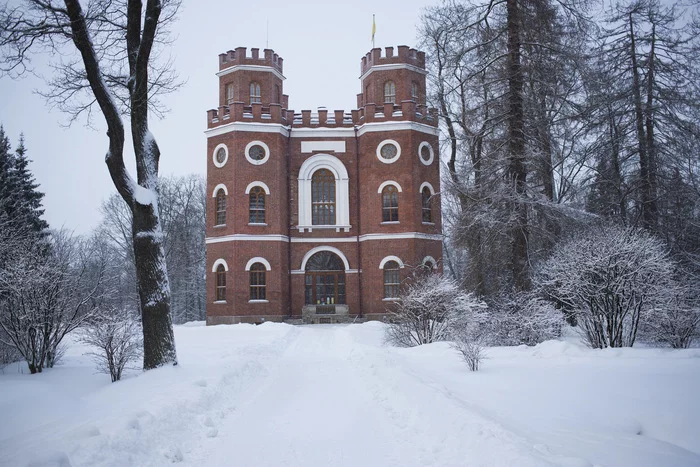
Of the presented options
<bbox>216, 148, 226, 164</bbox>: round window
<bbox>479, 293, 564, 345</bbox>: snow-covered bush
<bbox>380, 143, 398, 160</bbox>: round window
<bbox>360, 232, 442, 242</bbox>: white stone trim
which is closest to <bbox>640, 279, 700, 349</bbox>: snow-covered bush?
<bbox>479, 293, 564, 345</bbox>: snow-covered bush

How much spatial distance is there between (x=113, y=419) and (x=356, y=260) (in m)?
21.8

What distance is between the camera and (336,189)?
2759 cm

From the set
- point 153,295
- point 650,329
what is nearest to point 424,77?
point 650,329

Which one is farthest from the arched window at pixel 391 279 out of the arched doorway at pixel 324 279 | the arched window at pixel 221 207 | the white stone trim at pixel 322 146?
the arched window at pixel 221 207

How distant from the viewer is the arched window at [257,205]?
86.8 feet

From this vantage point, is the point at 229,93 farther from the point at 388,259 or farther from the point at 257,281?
the point at 388,259

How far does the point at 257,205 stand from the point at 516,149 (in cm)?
1539

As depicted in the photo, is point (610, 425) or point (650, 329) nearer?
point (610, 425)

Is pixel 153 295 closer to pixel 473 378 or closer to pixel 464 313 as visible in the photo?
pixel 473 378

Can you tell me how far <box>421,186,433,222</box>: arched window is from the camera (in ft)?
88.6

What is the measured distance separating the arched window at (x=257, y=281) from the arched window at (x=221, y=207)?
3.02m

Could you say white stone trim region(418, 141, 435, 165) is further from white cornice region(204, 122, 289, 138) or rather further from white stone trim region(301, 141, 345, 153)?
white cornice region(204, 122, 289, 138)

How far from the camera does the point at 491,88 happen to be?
15969mm

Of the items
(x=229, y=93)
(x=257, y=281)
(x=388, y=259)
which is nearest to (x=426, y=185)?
(x=388, y=259)
